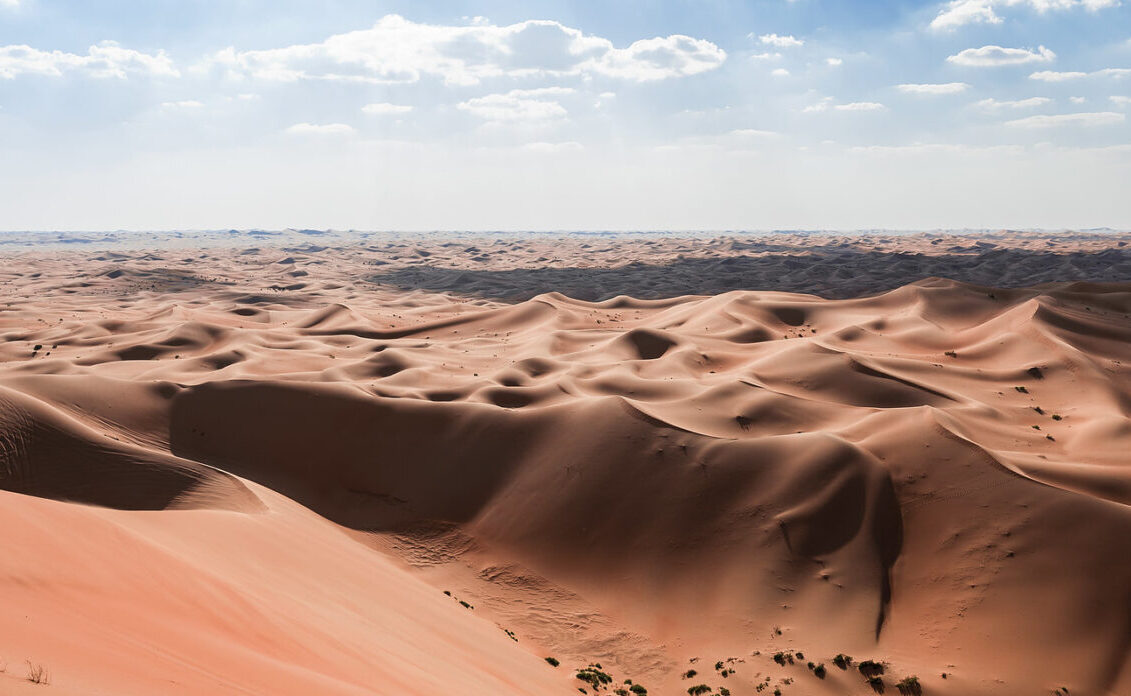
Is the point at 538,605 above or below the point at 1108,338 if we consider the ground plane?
below

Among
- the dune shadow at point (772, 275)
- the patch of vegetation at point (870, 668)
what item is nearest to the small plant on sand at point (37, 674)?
the patch of vegetation at point (870, 668)

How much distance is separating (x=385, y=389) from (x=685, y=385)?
28.3 ft

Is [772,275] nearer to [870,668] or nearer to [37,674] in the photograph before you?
[870,668]

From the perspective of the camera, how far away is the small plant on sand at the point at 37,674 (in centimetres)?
378

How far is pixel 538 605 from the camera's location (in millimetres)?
13305

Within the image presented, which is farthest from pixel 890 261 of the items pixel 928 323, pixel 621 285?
pixel 928 323

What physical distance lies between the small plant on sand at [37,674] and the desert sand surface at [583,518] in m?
0.09

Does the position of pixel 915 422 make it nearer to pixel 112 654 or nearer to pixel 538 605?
pixel 538 605

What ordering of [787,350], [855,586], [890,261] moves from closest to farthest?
[855,586] → [787,350] → [890,261]

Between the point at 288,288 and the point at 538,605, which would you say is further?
the point at 288,288

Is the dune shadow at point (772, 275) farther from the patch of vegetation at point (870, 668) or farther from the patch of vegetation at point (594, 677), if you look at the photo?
the patch of vegetation at point (870, 668)

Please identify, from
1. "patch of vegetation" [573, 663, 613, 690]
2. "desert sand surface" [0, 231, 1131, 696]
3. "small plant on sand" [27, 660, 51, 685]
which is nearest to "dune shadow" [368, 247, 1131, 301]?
"desert sand surface" [0, 231, 1131, 696]

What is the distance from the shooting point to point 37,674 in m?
3.85

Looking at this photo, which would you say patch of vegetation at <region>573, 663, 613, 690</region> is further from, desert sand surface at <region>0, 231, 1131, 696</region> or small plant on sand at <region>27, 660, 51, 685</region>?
small plant on sand at <region>27, 660, 51, 685</region>
